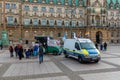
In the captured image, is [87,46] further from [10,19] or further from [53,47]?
[10,19]

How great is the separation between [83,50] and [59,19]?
53629 millimetres

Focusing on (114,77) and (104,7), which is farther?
(104,7)

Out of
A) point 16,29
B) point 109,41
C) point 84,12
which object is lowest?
point 109,41

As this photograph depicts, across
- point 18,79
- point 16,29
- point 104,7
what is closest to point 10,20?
point 16,29

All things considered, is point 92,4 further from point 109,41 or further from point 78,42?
point 78,42

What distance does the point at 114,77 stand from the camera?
38.5 ft

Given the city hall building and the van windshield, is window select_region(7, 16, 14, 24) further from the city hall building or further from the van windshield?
the van windshield

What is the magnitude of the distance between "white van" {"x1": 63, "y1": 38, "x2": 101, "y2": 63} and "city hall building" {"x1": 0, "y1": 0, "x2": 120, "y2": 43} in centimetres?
3777

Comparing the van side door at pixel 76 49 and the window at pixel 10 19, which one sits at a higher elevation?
the window at pixel 10 19

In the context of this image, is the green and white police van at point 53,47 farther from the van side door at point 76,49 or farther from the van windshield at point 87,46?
the van windshield at point 87,46

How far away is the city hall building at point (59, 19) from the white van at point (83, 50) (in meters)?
37.8

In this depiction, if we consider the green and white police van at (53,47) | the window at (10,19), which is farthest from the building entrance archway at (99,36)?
the green and white police van at (53,47)

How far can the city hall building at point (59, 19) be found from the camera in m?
61.8

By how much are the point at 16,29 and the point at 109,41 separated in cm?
4394
